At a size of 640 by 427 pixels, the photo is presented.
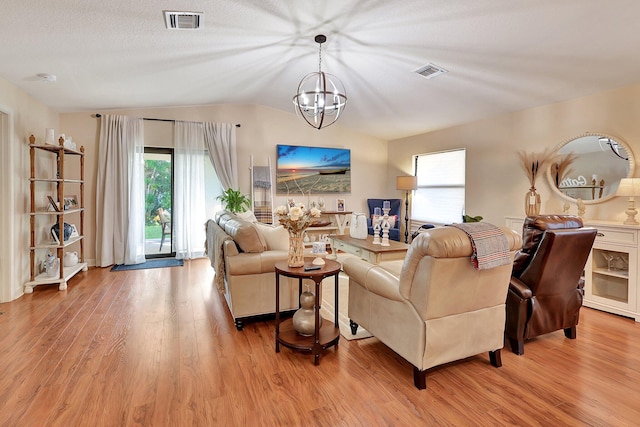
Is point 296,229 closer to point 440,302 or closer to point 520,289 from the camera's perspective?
point 440,302

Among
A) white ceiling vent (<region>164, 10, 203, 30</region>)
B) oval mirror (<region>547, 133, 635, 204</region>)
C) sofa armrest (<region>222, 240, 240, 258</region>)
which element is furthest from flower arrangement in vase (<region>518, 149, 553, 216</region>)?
white ceiling vent (<region>164, 10, 203, 30</region>)

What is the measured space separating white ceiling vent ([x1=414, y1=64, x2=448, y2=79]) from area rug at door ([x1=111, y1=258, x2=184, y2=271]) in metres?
4.58

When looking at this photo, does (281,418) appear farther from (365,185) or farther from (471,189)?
(365,185)

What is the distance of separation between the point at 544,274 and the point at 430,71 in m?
2.62

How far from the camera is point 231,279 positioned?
294 centimetres

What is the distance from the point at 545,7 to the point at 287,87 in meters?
3.55

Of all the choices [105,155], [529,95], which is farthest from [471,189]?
[105,155]

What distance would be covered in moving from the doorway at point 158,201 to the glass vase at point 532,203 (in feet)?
18.4

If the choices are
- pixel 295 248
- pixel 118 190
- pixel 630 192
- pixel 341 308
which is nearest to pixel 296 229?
pixel 295 248

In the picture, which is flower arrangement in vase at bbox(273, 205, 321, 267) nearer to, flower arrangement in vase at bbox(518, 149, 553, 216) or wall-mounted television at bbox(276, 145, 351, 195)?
flower arrangement in vase at bbox(518, 149, 553, 216)

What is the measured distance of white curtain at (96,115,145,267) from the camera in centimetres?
530

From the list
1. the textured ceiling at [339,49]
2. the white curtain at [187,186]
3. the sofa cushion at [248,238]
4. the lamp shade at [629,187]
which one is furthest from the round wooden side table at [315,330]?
the white curtain at [187,186]

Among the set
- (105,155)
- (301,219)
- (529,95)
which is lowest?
(301,219)

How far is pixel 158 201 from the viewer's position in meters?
5.83
